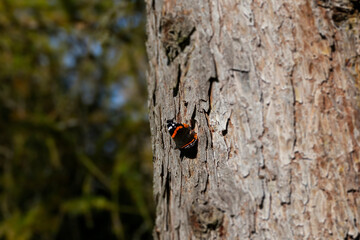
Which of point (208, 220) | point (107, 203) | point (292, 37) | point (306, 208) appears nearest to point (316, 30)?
point (292, 37)

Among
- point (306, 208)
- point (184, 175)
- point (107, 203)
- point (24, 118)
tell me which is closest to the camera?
point (306, 208)

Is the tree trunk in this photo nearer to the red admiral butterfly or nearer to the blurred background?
the red admiral butterfly

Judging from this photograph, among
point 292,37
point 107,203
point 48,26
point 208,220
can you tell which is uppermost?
point 48,26

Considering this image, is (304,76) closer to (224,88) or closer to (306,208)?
(224,88)

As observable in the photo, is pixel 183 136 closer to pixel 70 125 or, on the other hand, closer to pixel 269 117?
pixel 269 117

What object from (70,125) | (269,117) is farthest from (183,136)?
(70,125)

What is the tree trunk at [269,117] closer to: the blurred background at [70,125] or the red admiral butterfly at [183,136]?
the red admiral butterfly at [183,136]
